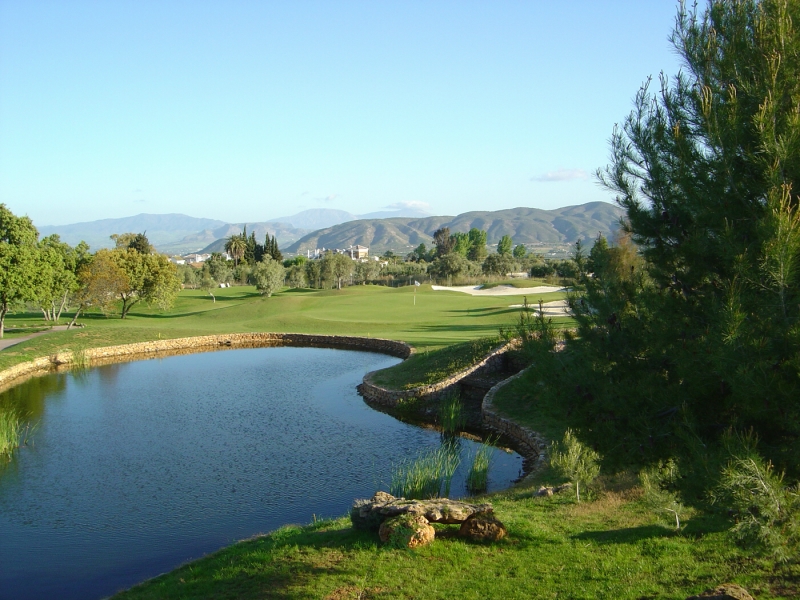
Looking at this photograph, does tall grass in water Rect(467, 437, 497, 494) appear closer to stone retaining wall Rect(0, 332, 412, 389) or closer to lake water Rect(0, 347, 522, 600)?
lake water Rect(0, 347, 522, 600)

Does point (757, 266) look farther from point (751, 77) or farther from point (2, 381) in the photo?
point (2, 381)

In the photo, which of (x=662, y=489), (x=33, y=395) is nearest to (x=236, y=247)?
(x=33, y=395)

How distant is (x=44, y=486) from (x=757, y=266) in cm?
1534

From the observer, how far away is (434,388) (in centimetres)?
2342

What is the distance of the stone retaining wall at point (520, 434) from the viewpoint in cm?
1648

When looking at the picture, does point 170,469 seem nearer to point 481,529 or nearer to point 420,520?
point 420,520

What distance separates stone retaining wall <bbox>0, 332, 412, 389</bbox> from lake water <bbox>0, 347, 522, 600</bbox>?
3.67 metres

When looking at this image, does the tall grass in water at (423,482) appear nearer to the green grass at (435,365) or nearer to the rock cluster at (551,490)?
the rock cluster at (551,490)

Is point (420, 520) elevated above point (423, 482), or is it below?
above

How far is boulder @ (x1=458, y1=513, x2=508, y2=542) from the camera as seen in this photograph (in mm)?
9031

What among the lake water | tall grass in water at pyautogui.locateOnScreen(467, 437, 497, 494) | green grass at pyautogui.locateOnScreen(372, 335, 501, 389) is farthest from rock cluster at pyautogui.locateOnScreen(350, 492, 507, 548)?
green grass at pyautogui.locateOnScreen(372, 335, 501, 389)

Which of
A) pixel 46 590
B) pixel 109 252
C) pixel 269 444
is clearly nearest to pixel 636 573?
pixel 46 590

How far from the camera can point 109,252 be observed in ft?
157

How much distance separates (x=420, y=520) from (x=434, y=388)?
1461 cm
